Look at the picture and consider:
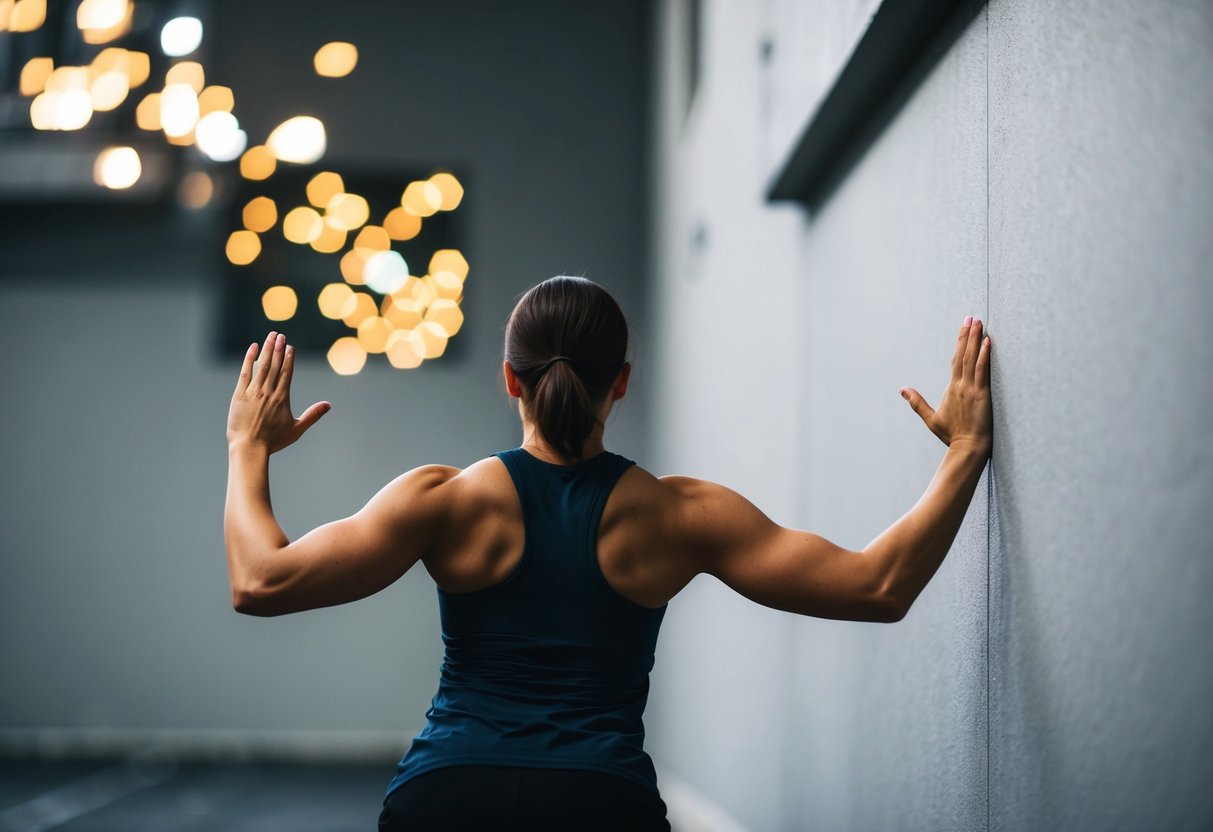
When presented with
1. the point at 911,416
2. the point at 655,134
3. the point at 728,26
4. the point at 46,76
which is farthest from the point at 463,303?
the point at 911,416

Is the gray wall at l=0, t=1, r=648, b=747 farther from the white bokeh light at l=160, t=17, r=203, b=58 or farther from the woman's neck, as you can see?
the woman's neck

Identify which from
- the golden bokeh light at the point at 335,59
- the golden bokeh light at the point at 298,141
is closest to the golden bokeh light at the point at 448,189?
the golden bokeh light at the point at 298,141

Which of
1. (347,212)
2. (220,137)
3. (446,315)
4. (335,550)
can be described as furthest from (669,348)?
(335,550)

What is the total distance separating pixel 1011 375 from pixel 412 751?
2.41 ft

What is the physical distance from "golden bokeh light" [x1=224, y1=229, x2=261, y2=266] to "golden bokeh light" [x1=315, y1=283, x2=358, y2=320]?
39 centimetres

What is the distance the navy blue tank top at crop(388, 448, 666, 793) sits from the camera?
108cm

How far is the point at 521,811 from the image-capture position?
1.05 meters

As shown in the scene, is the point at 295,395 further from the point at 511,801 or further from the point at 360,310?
the point at 511,801

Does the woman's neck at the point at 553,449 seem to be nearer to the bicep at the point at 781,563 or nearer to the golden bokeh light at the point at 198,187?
the bicep at the point at 781,563

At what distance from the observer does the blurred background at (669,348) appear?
0.91m

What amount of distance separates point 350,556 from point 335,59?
484 centimetres

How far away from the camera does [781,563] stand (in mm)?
1179

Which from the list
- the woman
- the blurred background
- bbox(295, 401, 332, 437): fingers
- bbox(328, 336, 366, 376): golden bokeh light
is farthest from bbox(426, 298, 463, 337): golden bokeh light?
the woman

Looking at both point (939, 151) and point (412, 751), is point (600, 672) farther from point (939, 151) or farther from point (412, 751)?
point (939, 151)
